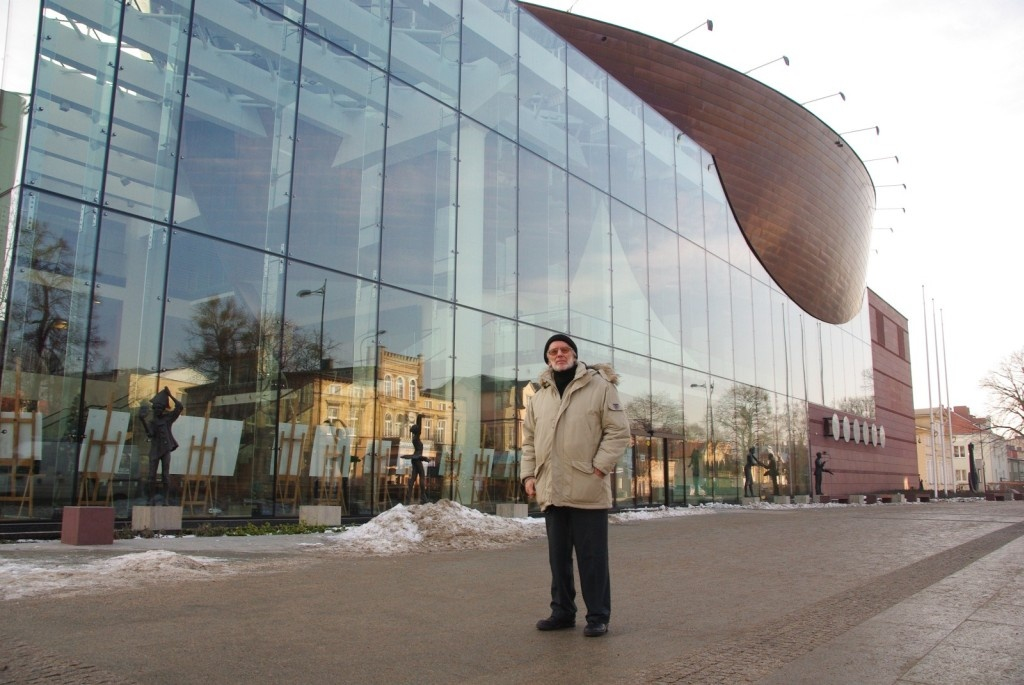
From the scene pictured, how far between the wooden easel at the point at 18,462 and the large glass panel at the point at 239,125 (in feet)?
13.0

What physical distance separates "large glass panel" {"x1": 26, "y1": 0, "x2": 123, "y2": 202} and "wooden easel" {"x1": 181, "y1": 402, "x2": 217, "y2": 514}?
4.13 metres

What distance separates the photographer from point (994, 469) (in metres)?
127

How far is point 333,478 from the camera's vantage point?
48.9 feet

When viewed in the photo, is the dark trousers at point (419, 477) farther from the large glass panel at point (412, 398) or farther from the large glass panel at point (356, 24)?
the large glass panel at point (356, 24)

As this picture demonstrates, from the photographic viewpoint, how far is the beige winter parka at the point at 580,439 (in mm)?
4973

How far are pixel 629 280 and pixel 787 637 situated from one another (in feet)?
69.5

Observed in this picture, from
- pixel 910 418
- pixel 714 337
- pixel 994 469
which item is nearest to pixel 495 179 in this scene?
pixel 714 337

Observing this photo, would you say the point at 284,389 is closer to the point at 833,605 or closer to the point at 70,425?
the point at 70,425

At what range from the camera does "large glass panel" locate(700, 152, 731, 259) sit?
31156mm

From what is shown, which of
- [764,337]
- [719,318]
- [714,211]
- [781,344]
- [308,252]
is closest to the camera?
[308,252]

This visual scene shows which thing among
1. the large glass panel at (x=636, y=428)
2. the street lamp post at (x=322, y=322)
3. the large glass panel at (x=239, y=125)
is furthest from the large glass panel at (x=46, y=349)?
the large glass panel at (x=636, y=428)

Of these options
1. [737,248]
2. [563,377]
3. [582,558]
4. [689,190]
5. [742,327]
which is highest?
[689,190]

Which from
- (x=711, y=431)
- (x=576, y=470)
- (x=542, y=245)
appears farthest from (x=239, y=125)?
(x=711, y=431)

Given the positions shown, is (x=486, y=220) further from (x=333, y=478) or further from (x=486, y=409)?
(x=333, y=478)
